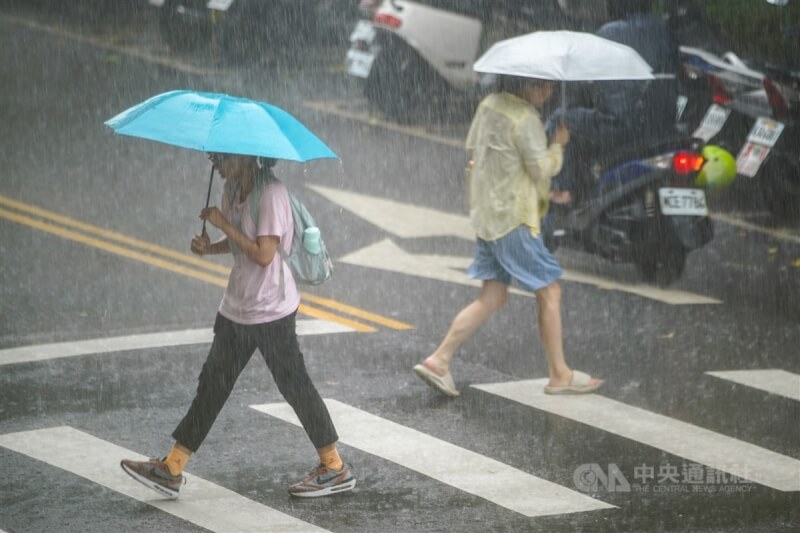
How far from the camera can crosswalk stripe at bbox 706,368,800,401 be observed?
8.83m

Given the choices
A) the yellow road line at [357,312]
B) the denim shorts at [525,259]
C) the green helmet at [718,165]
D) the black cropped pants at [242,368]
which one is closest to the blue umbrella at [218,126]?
the black cropped pants at [242,368]

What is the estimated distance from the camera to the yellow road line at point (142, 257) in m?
10.2

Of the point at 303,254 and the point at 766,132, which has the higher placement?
the point at 766,132

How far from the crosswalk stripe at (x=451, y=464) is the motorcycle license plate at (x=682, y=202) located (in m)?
3.79

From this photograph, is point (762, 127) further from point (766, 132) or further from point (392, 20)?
point (392, 20)

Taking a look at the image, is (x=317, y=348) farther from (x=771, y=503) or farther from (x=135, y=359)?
(x=771, y=503)

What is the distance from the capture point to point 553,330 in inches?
336

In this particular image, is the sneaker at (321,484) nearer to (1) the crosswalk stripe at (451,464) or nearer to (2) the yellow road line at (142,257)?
(1) the crosswalk stripe at (451,464)

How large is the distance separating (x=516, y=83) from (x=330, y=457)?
2614 mm

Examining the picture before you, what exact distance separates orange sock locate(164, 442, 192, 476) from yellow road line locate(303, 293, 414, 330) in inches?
132

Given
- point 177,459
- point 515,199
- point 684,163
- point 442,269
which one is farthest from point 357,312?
point 177,459

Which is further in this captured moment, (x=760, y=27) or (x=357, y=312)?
(x=760, y=27)

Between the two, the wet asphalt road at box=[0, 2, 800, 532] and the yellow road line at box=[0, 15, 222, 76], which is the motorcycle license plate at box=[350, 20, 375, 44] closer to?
the wet asphalt road at box=[0, 2, 800, 532]

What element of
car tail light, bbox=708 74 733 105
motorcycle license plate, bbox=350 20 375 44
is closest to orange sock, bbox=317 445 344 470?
car tail light, bbox=708 74 733 105
